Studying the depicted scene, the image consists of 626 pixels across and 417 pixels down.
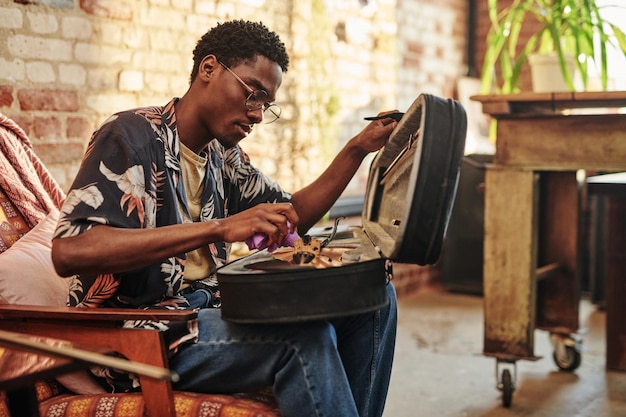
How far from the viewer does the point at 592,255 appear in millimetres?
4746

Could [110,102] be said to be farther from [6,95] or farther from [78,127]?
[6,95]

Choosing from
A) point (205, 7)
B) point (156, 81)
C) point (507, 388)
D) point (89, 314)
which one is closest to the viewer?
point (89, 314)

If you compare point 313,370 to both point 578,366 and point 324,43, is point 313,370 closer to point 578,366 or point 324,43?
point 578,366

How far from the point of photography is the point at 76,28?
109 inches

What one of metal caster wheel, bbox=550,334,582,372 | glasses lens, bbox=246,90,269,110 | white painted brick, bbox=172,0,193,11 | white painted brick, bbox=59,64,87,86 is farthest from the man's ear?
metal caster wheel, bbox=550,334,582,372

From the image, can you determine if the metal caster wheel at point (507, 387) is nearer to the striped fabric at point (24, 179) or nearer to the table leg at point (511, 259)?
the table leg at point (511, 259)

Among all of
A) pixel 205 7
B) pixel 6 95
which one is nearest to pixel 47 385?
pixel 6 95

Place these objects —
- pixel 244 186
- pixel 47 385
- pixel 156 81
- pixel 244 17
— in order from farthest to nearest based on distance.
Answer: pixel 244 17, pixel 156 81, pixel 244 186, pixel 47 385

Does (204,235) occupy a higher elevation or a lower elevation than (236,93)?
lower

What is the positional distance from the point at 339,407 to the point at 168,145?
2.22ft

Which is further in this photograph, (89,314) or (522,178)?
(522,178)

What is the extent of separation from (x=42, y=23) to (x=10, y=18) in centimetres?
14

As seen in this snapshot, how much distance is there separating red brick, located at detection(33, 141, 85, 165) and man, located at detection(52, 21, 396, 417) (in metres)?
0.86

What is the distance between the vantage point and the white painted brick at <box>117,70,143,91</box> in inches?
118
